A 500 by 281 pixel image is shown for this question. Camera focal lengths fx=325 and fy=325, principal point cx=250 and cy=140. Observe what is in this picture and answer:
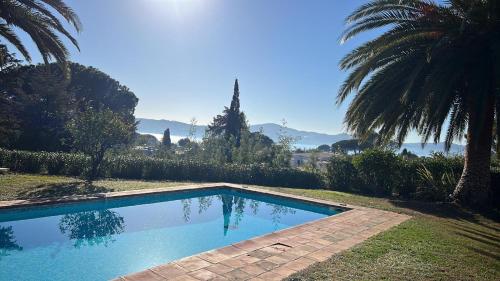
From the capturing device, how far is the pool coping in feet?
15.0

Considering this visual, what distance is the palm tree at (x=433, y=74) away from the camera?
8.85 m

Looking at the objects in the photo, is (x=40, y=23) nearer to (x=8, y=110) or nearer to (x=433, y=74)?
(x=8, y=110)

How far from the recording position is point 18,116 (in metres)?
21.2

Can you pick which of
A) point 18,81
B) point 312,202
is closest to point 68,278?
point 312,202

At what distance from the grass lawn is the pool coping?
1.08 ft

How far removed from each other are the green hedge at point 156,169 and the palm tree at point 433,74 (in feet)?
22.1

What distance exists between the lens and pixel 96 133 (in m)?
13.8

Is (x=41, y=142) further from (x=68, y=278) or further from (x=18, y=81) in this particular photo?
(x=68, y=278)

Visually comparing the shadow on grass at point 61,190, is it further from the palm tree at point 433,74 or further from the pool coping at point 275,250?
the palm tree at point 433,74

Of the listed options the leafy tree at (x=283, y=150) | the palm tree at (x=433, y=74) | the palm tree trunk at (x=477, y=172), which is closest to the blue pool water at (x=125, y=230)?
the palm tree at (x=433, y=74)

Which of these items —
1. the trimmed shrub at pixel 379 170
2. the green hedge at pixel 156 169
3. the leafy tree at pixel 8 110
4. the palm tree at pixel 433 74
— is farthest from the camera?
the leafy tree at pixel 8 110

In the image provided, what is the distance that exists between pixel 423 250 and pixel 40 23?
11691mm

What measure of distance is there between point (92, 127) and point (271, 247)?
426 inches

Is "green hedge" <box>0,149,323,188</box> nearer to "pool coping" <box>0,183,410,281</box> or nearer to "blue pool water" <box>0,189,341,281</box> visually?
"blue pool water" <box>0,189,341,281</box>
